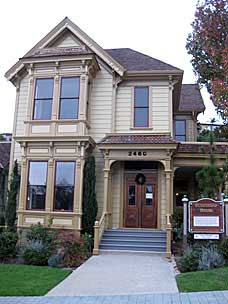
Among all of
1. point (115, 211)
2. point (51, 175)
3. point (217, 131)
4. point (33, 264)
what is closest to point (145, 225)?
point (115, 211)

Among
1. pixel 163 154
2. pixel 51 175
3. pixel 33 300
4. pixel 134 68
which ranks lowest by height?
pixel 33 300

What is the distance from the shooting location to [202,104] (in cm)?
2503

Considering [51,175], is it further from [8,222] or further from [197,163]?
[197,163]

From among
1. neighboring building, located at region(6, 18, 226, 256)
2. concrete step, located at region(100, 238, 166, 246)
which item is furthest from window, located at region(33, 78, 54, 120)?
concrete step, located at region(100, 238, 166, 246)

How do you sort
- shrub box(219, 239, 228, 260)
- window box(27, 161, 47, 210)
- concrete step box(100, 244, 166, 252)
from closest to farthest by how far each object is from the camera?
shrub box(219, 239, 228, 260), concrete step box(100, 244, 166, 252), window box(27, 161, 47, 210)

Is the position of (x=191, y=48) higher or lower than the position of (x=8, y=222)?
higher

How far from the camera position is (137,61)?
1933 centimetres

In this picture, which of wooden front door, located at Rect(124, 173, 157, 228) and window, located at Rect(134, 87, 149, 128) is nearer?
wooden front door, located at Rect(124, 173, 157, 228)

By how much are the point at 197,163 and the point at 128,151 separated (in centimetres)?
343

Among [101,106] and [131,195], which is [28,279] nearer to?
[131,195]

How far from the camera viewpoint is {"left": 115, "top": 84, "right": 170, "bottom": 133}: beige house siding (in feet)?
57.8

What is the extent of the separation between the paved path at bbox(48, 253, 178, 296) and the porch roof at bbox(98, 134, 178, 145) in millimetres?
5208

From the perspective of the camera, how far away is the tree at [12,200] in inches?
671

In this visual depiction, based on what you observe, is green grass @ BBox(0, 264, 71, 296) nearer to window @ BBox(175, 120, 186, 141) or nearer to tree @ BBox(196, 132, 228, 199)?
tree @ BBox(196, 132, 228, 199)
